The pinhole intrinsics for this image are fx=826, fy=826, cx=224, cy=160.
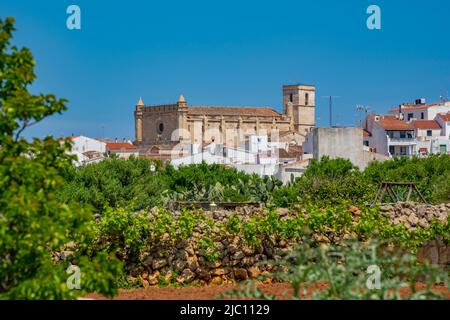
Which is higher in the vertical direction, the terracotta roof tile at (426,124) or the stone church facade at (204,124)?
the stone church facade at (204,124)

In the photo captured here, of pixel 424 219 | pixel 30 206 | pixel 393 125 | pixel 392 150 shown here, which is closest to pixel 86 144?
pixel 393 125

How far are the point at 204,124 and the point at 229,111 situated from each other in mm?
6541

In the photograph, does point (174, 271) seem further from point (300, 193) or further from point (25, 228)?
point (300, 193)

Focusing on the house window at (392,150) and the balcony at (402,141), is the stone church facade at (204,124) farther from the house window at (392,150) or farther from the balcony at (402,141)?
the house window at (392,150)

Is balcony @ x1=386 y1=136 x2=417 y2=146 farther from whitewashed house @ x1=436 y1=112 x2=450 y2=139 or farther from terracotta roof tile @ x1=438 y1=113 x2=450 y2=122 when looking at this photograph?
terracotta roof tile @ x1=438 y1=113 x2=450 y2=122

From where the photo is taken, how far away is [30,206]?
7273mm

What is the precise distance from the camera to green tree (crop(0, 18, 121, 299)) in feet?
24.1

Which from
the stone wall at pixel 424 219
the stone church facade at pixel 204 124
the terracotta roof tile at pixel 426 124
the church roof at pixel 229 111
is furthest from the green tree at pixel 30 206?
the church roof at pixel 229 111

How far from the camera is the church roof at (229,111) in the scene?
141 metres

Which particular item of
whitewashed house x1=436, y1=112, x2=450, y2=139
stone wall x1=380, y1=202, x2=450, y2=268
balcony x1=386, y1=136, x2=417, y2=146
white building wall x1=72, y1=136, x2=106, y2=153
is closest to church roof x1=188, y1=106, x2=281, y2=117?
white building wall x1=72, y1=136, x2=106, y2=153
